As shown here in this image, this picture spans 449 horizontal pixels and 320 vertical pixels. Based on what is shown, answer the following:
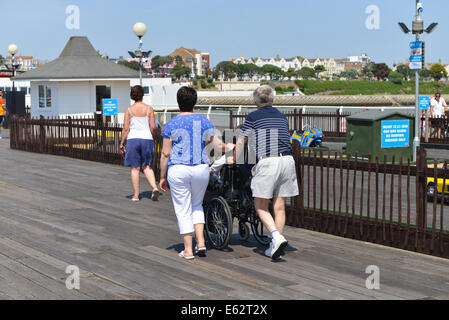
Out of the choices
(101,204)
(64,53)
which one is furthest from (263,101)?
(64,53)

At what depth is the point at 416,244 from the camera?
7.79m

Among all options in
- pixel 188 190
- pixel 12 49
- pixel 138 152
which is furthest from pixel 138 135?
pixel 12 49

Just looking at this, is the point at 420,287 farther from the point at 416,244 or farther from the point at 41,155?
the point at 41,155

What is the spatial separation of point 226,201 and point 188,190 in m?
0.72

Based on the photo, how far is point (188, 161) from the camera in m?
7.22

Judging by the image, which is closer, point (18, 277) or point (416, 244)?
point (18, 277)

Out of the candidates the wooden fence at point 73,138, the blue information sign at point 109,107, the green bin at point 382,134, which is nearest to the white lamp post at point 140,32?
the blue information sign at point 109,107

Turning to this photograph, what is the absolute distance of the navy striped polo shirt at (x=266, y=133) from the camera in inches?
285

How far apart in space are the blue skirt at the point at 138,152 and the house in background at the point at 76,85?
1658cm

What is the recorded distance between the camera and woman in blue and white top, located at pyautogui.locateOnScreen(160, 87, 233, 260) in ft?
23.7

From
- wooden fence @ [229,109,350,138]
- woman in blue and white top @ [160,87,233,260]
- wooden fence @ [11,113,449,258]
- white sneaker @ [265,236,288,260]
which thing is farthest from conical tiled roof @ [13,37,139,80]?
white sneaker @ [265,236,288,260]

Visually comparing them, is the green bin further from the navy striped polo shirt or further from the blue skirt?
the navy striped polo shirt

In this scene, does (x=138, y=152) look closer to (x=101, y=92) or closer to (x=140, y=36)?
(x=140, y=36)
